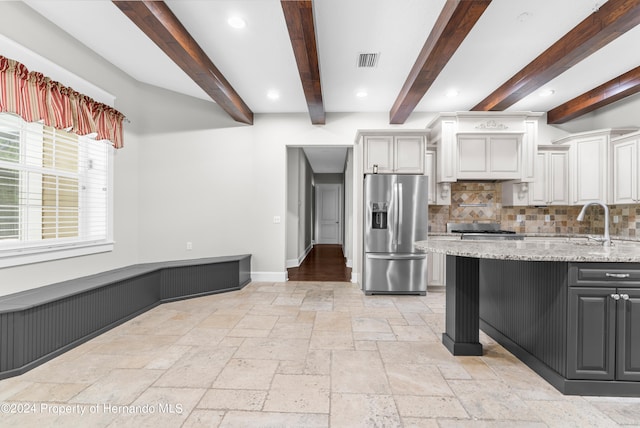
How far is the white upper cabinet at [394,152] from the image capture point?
4293mm

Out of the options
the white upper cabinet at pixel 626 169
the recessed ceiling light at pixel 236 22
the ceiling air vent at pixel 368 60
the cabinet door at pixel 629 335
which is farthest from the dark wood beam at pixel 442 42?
the white upper cabinet at pixel 626 169

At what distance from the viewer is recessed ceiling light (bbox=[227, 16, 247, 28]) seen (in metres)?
2.61

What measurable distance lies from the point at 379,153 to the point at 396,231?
1148 mm

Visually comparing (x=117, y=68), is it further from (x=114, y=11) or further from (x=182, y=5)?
(x=182, y=5)

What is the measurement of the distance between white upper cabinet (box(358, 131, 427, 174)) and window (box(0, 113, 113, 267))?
3336mm

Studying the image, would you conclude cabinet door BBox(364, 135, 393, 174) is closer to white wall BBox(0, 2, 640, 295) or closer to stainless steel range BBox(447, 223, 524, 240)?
white wall BBox(0, 2, 640, 295)

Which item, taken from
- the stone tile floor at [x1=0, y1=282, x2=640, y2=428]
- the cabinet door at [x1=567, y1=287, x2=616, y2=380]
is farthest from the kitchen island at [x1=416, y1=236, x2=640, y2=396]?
the stone tile floor at [x1=0, y1=282, x2=640, y2=428]

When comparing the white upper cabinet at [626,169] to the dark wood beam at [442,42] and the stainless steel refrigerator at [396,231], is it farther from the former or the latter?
the dark wood beam at [442,42]

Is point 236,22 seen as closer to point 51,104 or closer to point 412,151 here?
point 51,104

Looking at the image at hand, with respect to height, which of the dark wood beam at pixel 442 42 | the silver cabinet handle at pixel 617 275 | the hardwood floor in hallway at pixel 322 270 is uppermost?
the dark wood beam at pixel 442 42

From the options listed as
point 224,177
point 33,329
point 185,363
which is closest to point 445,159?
point 224,177

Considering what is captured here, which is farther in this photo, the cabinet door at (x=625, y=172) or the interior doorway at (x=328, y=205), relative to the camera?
the interior doorway at (x=328, y=205)

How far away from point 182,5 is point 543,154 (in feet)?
16.4

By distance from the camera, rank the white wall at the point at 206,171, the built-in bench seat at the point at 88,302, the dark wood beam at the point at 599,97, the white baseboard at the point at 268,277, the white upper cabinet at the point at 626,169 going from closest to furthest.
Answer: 1. the built-in bench seat at the point at 88,302
2. the dark wood beam at the point at 599,97
3. the white upper cabinet at the point at 626,169
4. the white wall at the point at 206,171
5. the white baseboard at the point at 268,277
